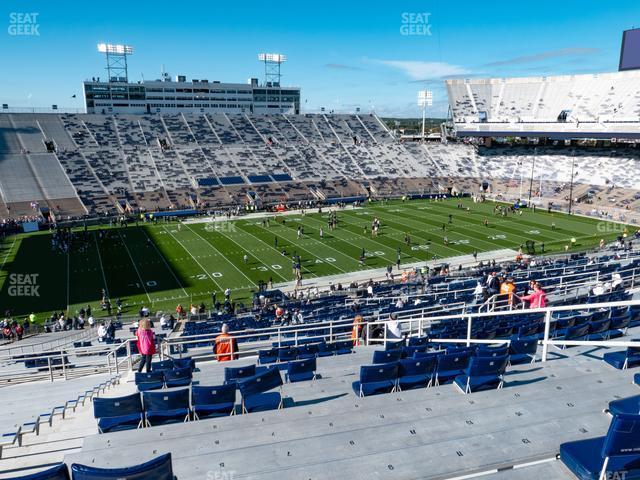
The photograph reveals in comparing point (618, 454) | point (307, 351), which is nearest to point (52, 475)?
point (618, 454)

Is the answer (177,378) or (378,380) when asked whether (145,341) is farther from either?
(378,380)

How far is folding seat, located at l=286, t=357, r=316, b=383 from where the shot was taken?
8531mm

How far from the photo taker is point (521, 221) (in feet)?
151

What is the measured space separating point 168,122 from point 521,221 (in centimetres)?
5267

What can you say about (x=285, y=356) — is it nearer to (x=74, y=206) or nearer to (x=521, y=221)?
(x=521, y=221)

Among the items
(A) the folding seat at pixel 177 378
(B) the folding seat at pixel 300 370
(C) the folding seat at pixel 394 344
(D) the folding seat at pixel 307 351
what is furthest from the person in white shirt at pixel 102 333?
(B) the folding seat at pixel 300 370

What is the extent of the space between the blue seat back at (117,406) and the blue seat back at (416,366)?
12.4 feet

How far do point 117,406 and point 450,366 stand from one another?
4897 millimetres

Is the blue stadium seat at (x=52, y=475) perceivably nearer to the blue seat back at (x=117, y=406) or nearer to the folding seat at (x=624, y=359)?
the blue seat back at (x=117, y=406)

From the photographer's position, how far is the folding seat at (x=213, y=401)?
6555mm

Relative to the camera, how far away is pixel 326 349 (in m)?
12.0

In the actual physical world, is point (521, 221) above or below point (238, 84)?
below

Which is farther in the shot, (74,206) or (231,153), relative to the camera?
(231,153)

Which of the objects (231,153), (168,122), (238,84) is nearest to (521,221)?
(231,153)
